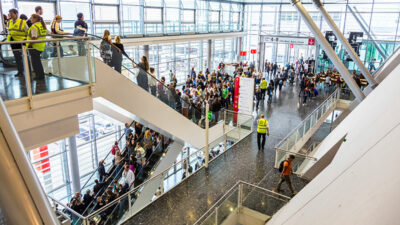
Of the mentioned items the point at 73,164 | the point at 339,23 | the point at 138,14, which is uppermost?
the point at 339,23

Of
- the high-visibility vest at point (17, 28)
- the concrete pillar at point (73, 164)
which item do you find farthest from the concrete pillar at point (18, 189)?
the concrete pillar at point (73, 164)

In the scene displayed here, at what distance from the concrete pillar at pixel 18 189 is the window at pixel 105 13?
15.1 m

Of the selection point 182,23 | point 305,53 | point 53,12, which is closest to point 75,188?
point 53,12

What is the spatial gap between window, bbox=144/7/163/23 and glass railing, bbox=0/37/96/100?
1182 cm

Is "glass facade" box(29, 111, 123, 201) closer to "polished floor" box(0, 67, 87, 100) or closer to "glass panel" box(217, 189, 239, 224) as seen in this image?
"glass panel" box(217, 189, 239, 224)

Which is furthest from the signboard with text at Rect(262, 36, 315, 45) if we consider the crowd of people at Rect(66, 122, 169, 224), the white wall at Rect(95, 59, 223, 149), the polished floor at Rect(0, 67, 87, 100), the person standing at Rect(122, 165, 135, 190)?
the polished floor at Rect(0, 67, 87, 100)

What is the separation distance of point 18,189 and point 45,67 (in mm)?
5755

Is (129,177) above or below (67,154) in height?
above

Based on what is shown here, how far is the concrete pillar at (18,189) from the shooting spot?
1057mm

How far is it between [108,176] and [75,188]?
405 centimetres

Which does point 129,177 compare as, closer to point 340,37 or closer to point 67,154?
point 67,154

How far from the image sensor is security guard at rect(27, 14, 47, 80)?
5.89 meters

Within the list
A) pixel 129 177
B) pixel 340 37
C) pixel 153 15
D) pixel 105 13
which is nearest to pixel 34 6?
pixel 105 13

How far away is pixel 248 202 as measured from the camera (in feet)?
25.9
